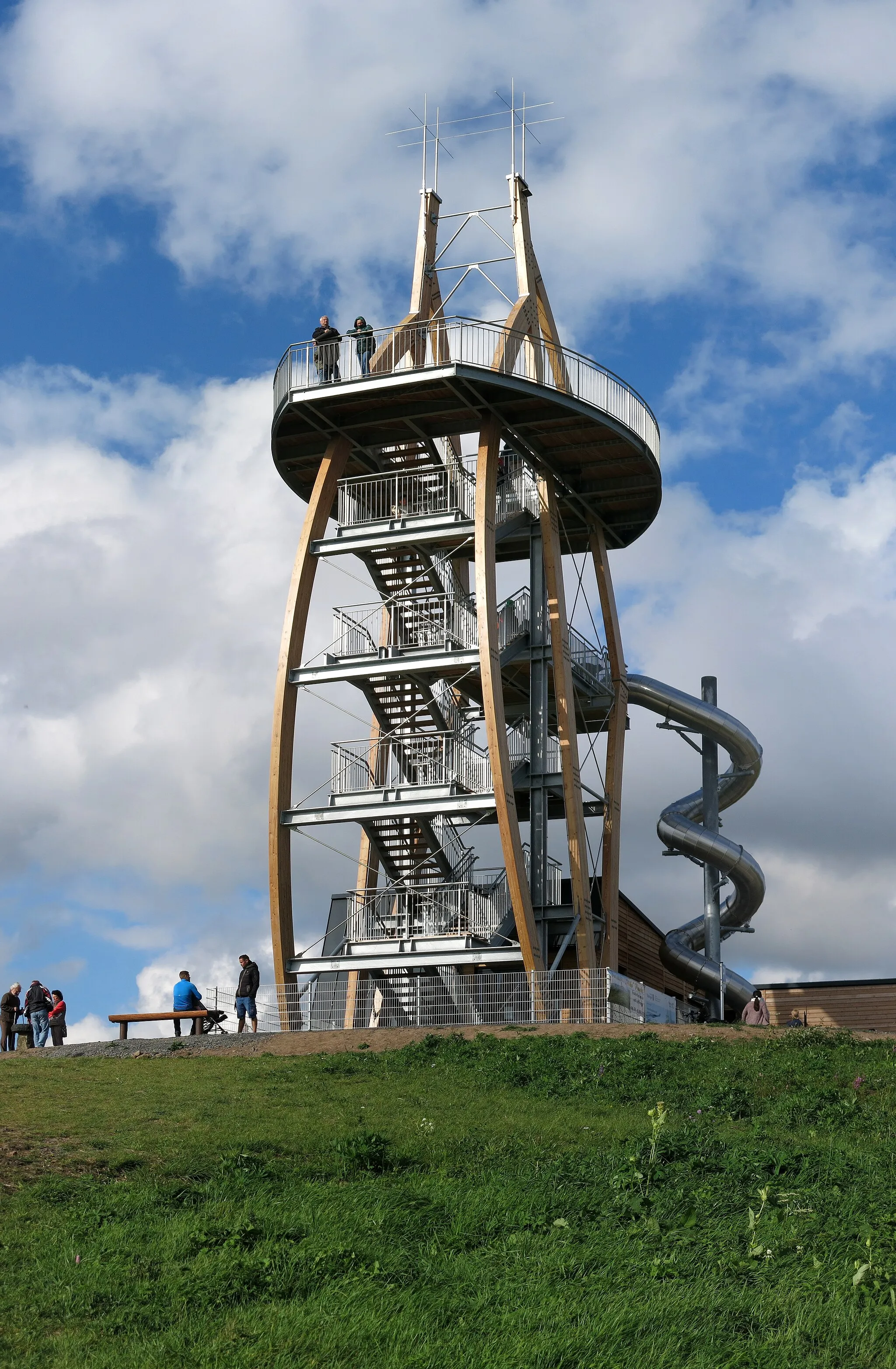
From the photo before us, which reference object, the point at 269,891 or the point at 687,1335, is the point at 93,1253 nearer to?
the point at 687,1335

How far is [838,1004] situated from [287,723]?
13.9 meters

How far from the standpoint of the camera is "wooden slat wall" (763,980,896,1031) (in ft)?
112

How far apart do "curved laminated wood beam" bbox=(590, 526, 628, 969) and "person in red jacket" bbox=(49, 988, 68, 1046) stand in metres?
11.2

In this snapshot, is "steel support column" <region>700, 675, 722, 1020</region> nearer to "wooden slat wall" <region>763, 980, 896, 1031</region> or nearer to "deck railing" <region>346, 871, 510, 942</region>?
"wooden slat wall" <region>763, 980, 896, 1031</region>

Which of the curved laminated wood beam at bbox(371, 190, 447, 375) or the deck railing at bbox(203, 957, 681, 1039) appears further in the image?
the curved laminated wood beam at bbox(371, 190, 447, 375)

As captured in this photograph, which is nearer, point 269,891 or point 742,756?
point 269,891

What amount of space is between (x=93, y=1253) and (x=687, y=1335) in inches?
147

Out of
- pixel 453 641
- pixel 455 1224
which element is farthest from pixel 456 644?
pixel 455 1224

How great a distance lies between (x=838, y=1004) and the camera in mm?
34625

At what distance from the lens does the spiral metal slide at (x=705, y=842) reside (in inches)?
1447

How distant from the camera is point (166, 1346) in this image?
863 cm

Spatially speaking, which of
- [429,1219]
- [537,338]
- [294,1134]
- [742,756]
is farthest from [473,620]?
[429,1219]

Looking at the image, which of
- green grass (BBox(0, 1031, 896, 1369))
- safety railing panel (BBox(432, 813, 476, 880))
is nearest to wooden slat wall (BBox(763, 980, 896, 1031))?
safety railing panel (BBox(432, 813, 476, 880))

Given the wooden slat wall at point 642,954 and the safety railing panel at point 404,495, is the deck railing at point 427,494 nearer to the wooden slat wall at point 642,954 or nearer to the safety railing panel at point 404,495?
the safety railing panel at point 404,495
